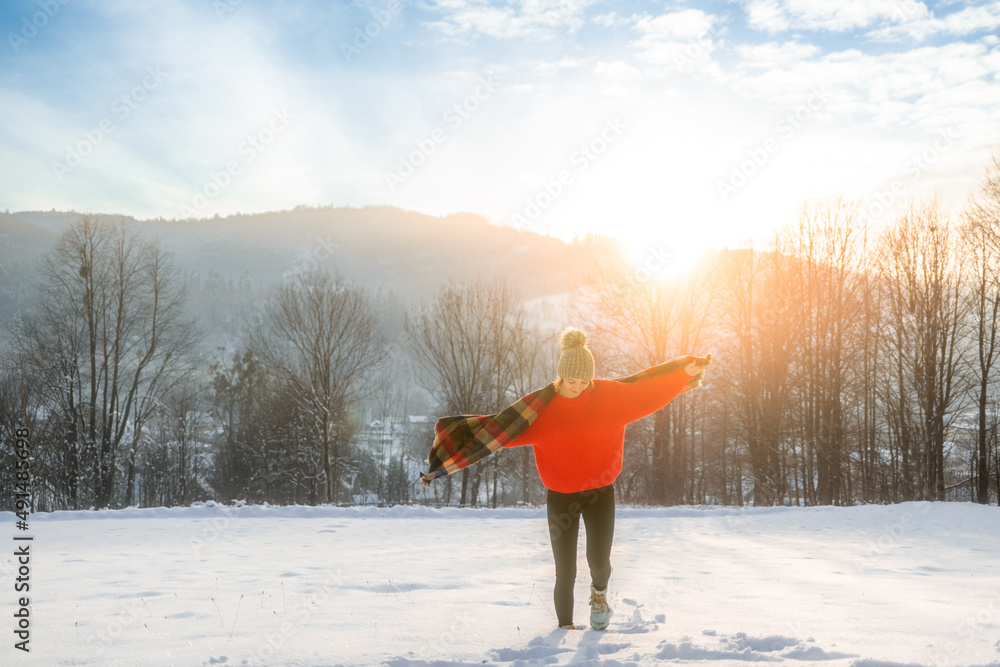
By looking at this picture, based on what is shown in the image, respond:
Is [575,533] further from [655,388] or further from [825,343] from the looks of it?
[825,343]

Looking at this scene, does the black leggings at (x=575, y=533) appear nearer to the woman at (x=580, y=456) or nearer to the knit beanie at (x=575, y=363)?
the woman at (x=580, y=456)

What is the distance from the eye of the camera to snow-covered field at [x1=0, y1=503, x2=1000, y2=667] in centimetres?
403

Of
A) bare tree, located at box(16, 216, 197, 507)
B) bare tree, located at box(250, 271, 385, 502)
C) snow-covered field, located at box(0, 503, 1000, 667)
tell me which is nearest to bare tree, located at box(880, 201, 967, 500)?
snow-covered field, located at box(0, 503, 1000, 667)

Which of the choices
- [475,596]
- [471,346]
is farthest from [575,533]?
[471,346]

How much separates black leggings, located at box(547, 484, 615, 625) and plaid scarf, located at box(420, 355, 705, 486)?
576 millimetres

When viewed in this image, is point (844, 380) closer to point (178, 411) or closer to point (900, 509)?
point (900, 509)

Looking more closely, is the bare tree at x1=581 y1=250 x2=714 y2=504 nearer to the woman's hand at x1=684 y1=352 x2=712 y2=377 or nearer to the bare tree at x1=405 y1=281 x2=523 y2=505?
the bare tree at x1=405 y1=281 x2=523 y2=505

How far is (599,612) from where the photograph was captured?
14.8 ft

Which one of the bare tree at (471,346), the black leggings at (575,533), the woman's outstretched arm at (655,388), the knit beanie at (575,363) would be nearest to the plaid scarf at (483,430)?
the woman's outstretched arm at (655,388)

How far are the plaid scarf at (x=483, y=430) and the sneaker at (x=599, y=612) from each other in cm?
128

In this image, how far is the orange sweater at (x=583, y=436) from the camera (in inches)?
179

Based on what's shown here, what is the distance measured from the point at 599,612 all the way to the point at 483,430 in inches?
60.6

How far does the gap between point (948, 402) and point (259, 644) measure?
27864 mm

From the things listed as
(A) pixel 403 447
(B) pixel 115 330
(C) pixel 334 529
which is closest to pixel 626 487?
(C) pixel 334 529
